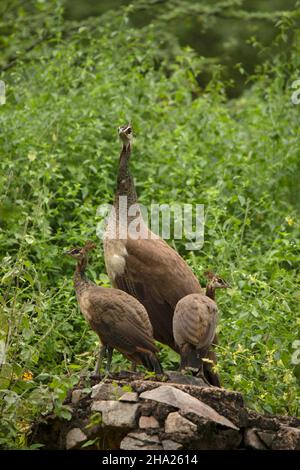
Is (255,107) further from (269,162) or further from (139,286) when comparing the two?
(139,286)

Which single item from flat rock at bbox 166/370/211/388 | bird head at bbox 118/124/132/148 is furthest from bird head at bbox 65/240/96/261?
flat rock at bbox 166/370/211/388

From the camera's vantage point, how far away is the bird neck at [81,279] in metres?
7.36

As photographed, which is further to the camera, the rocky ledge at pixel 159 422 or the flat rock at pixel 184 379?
the flat rock at pixel 184 379

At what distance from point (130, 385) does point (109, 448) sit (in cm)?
39

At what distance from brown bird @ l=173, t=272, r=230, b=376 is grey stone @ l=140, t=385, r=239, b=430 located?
23.3 inches

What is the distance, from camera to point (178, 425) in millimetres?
6336

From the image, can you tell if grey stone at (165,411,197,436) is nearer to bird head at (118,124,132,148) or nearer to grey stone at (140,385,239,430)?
grey stone at (140,385,239,430)

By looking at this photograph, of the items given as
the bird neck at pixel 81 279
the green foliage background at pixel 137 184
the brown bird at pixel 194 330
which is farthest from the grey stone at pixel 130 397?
the bird neck at pixel 81 279

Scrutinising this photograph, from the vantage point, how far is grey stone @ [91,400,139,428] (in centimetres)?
641

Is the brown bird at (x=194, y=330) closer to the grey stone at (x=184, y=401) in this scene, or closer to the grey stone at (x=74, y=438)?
the grey stone at (x=184, y=401)

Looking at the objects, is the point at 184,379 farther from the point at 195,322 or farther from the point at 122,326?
the point at 122,326

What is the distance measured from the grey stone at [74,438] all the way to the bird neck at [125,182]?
2.11 meters

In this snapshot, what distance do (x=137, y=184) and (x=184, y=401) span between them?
4.33 meters

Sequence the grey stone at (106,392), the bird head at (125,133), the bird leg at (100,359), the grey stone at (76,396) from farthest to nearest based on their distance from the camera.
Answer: the bird head at (125,133)
the bird leg at (100,359)
the grey stone at (76,396)
the grey stone at (106,392)
